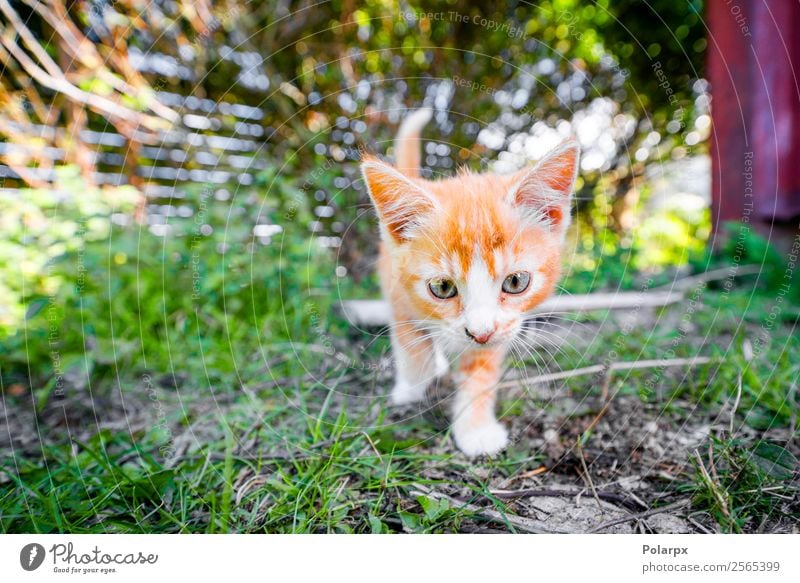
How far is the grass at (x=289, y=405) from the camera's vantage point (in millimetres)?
873

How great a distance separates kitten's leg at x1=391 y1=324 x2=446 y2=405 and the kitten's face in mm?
181

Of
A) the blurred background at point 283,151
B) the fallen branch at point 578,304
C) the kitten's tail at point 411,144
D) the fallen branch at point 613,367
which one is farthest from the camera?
the fallen branch at point 578,304

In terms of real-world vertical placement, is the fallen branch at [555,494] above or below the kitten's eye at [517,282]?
below


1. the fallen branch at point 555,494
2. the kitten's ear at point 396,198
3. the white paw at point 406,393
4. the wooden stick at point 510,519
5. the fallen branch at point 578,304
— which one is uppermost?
the kitten's ear at point 396,198

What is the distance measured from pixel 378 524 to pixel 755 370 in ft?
3.92

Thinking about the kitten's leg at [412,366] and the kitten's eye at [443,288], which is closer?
the kitten's eye at [443,288]

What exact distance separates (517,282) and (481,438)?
377 mm

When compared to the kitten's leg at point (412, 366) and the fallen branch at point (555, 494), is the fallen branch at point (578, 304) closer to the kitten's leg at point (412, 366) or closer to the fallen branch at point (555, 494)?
the kitten's leg at point (412, 366)

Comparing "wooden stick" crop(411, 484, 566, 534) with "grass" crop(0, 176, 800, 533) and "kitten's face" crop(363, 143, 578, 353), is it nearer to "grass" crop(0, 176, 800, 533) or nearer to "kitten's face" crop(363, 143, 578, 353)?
"grass" crop(0, 176, 800, 533)

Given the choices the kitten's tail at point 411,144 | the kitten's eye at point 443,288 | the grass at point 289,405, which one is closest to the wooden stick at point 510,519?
the grass at point 289,405

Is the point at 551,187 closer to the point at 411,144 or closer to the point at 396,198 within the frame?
the point at 396,198

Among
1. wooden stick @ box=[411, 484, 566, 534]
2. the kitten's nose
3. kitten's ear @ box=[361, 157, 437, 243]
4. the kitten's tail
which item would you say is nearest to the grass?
wooden stick @ box=[411, 484, 566, 534]

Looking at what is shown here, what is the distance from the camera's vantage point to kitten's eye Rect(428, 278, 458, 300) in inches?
40.7
